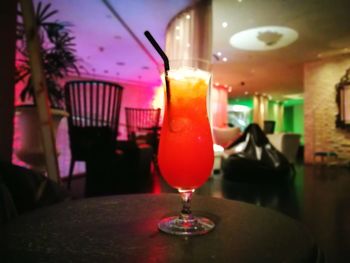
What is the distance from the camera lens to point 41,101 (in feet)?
7.14

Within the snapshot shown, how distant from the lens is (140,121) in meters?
3.72

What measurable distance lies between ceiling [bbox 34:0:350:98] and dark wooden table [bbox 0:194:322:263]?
2412 mm

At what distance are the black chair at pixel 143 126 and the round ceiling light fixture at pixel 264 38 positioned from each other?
3598mm

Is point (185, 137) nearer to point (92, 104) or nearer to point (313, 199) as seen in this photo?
A: point (92, 104)

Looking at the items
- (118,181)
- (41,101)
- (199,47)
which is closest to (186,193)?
(41,101)

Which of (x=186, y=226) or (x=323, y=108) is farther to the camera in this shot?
(x=323, y=108)

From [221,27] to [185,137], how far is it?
5781 millimetres

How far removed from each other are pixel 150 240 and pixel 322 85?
6.89 meters

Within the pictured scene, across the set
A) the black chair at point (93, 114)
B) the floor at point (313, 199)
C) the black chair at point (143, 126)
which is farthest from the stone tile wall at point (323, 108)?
the black chair at point (93, 114)

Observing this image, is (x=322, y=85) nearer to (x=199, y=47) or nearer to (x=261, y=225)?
(x=199, y=47)

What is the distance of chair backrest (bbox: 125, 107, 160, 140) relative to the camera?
3.52 meters

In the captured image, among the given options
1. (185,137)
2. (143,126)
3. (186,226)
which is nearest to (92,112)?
(143,126)

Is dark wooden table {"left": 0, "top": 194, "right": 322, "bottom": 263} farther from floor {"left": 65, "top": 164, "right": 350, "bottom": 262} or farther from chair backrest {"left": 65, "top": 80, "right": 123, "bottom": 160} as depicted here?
chair backrest {"left": 65, "top": 80, "right": 123, "bottom": 160}

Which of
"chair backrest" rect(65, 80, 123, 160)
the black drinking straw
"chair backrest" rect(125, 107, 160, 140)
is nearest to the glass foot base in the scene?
the black drinking straw
